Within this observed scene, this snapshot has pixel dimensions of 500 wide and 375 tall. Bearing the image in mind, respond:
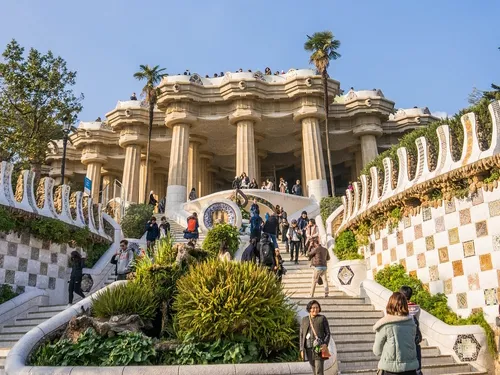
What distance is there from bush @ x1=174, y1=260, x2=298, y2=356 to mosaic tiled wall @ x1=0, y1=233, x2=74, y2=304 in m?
6.37

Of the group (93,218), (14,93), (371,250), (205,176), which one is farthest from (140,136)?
(371,250)

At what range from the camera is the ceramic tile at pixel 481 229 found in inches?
387

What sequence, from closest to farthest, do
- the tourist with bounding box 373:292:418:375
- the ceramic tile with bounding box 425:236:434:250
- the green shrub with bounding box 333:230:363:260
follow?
the tourist with bounding box 373:292:418:375 < the ceramic tile with bounding box 425:236:434:250 < the green shrub with bounding box 333:230:363:260

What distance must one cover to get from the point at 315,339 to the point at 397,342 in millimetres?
2092

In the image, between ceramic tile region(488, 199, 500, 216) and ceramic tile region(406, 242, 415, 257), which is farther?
ceramic tile region(406, 242, 415, 257)

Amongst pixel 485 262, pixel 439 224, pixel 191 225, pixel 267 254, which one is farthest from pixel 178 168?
pixel 485 262

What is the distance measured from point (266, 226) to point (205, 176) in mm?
27542

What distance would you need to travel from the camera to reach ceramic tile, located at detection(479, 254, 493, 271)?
970cm

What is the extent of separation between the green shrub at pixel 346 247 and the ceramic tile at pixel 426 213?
3.55 metres

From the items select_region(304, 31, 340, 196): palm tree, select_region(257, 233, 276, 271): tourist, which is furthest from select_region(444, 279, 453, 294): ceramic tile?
select_region(304, 31, 340, 196): palm tree

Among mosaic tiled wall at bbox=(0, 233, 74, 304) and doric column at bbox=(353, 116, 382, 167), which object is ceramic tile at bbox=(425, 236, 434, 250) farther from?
doric column at bbox=(353, 116, 382, 167)

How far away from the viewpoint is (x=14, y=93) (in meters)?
22.8

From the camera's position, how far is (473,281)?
10.0 m

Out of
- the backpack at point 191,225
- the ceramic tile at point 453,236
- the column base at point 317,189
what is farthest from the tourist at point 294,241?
the column base at point 317,189
